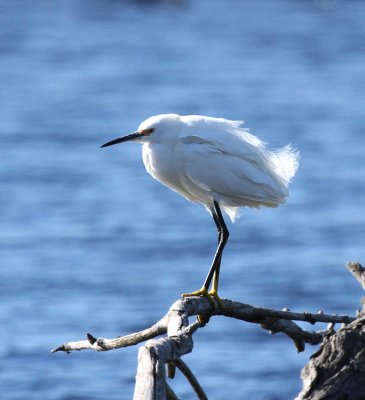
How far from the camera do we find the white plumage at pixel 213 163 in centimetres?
656

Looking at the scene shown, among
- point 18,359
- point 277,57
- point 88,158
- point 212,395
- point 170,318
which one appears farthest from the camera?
point 277,57

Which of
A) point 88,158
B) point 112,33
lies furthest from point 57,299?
point 112,33

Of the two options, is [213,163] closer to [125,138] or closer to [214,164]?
[214,164]

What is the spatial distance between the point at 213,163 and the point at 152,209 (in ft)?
32.6

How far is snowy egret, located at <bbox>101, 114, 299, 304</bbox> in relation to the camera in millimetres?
6551

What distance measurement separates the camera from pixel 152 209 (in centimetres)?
1655

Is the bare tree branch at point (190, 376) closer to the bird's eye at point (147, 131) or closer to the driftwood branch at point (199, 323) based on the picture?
the driftwood branch at point (199, 323)

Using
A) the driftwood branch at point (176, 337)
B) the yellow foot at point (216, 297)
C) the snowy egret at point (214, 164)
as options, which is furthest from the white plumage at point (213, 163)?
the driftwood branch at point (176, 337)

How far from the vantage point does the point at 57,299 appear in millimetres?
13445

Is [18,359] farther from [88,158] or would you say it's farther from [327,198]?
[88,158]

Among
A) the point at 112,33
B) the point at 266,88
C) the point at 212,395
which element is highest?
Answer: the point at 112,33

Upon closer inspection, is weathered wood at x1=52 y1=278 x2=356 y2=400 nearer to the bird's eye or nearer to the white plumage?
the white plumage

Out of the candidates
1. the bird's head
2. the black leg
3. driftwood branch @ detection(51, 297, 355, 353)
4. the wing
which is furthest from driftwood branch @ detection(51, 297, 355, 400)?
the bird's head

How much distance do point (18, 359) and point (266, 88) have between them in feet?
48.8
